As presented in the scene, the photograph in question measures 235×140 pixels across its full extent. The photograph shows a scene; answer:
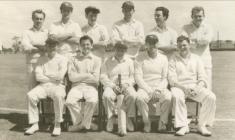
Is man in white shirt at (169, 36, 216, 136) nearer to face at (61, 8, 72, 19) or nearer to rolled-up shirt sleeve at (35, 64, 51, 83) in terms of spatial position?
face at (61, 8, 72, 19)

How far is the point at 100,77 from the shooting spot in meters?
6.38

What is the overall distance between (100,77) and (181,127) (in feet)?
5.09

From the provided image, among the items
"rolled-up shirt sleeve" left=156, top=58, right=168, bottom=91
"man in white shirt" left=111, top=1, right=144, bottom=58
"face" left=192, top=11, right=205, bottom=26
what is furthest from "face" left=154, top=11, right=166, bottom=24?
"rolled-up shirt sleeve" left=156, top=58, right=168, bottom=91

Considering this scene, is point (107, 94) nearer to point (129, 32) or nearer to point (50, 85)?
point (50, 85)

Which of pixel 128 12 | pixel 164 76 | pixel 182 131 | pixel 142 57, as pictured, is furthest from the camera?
pixel 128 12

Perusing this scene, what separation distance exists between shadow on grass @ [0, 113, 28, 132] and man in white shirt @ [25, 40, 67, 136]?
0.33 metres

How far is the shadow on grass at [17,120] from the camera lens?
6375mm

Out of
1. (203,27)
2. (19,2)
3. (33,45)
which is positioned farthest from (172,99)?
(19,2)

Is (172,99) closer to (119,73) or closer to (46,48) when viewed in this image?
(119,73)

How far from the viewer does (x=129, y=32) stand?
675 centimetres

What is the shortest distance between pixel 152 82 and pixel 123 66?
0.55 m

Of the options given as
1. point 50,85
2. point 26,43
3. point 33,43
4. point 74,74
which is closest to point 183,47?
point 74,74

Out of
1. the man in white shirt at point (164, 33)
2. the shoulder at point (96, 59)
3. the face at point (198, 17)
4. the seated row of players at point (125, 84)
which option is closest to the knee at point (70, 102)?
the seated row of players at point (125, 84)

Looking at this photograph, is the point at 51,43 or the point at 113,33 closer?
the point at 51,43
